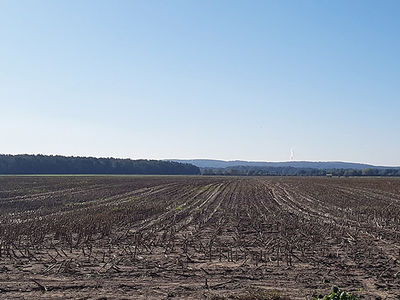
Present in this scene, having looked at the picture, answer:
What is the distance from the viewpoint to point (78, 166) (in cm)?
13425

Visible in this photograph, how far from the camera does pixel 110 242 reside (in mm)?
14000

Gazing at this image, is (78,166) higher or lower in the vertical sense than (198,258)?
higher

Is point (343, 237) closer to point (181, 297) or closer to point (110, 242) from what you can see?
point (110, 242)

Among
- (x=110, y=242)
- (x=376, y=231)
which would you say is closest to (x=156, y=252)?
(x=110, y=242)

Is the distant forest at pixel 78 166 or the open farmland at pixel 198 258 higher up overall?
the distant forest at pixel 78 166

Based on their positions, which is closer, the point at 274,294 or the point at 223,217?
the point at 274,294

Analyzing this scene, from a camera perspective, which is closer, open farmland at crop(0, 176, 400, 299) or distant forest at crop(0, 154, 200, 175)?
open farmland at crop(0, 176, 400, 299)

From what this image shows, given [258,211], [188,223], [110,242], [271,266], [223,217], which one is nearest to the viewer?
[271,266]

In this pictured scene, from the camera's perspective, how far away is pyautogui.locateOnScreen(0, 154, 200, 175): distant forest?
120 m

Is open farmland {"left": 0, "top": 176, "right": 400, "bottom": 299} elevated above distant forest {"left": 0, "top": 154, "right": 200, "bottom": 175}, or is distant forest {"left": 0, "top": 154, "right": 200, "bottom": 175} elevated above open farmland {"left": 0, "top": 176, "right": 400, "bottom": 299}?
distant forest {"left": 0, "top": 154, "right": 200, "bottom": 175}

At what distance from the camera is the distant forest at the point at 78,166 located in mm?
120188

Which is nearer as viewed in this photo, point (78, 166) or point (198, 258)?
point (198, 258)

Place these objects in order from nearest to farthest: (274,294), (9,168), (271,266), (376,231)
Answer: (274,294)
(271,266)
(376,231)
(9,168)

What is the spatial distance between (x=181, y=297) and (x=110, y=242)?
630cm
